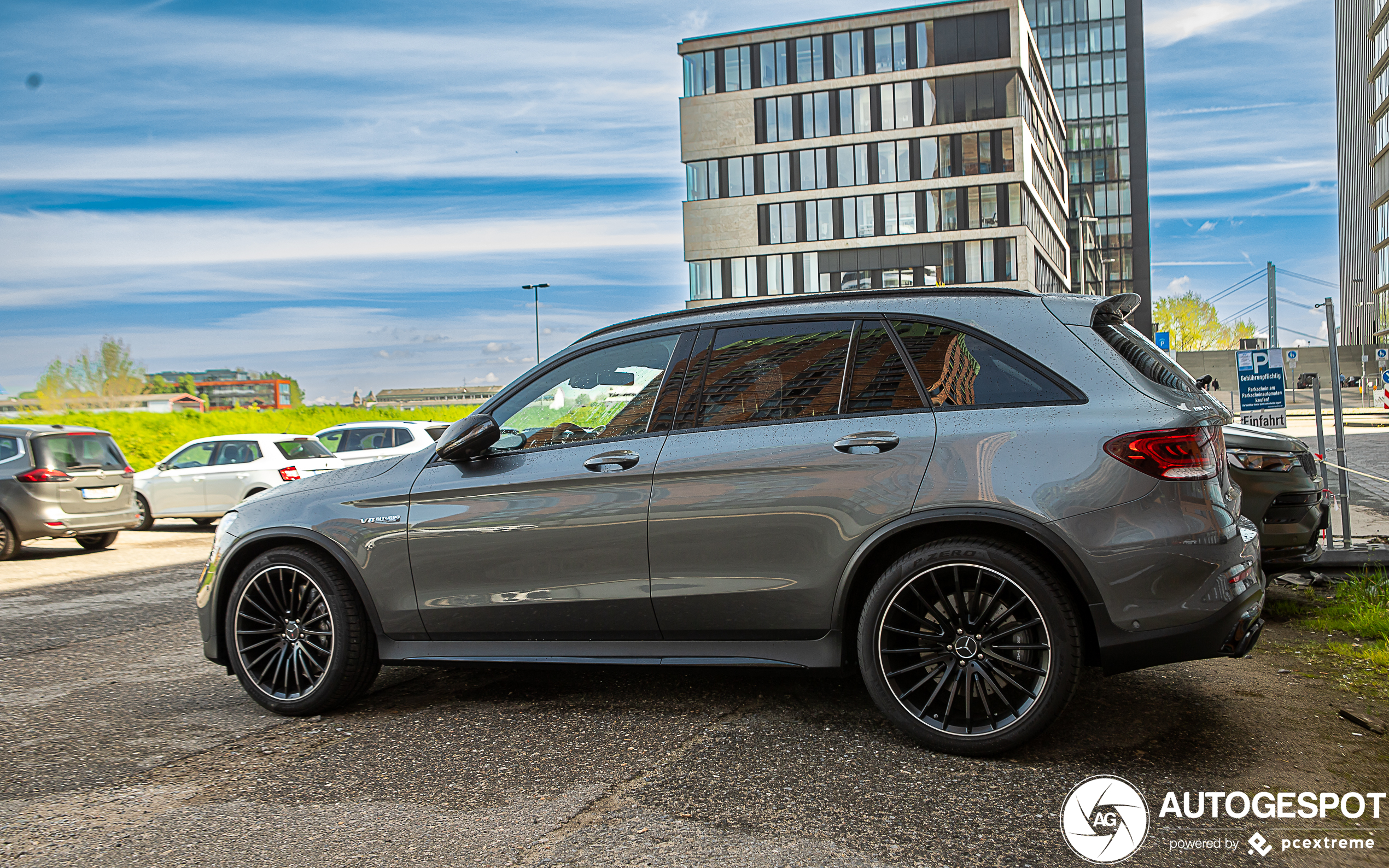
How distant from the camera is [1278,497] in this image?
5.84 meters

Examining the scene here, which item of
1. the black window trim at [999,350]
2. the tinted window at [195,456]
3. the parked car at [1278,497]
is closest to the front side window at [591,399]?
the black window trim at [999,350]

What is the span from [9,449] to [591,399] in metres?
11.1

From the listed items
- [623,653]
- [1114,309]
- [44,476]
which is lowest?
[623,653]

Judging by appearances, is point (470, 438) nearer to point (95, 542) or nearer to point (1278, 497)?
point (1278, 497)

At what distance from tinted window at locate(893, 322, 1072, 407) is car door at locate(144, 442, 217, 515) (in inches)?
555

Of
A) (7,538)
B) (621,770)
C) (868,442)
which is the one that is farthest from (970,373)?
(7,538)

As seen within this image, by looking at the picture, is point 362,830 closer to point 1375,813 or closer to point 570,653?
point 570,653

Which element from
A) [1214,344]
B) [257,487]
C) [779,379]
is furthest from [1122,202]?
[779,379]

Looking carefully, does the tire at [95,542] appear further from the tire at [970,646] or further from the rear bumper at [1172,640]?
the rear bumper at [1172,640]

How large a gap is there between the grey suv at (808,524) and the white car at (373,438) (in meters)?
11.5

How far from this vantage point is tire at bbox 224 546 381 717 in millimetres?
4477

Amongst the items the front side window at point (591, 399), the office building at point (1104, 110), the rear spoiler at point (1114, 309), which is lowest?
the front side window at point (591, 399)

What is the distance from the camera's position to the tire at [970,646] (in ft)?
11.6

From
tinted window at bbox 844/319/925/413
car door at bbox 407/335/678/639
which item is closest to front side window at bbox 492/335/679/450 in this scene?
car door at bbox 407/335/678/639
